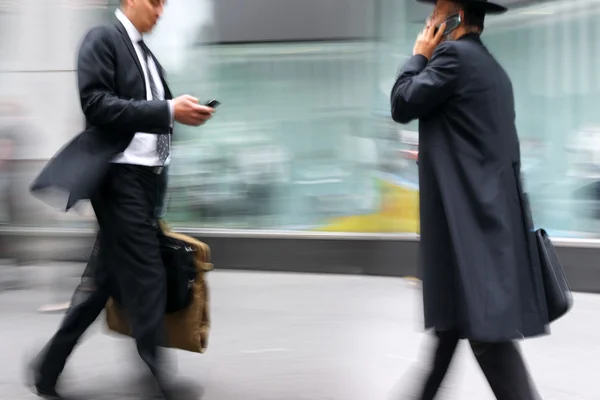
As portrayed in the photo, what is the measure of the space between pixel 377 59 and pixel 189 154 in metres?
2.14

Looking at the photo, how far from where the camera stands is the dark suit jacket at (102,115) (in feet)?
10.7

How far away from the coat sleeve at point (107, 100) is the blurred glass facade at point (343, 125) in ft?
14.2

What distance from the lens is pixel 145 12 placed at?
3.48 m

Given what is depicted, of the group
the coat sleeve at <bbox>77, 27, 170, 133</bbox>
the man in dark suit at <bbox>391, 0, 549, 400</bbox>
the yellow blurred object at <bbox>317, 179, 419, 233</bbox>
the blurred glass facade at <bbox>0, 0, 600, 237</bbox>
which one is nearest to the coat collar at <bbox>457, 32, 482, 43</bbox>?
the man in dark suit at <bbox>391, 0, 549, 400</bbox>

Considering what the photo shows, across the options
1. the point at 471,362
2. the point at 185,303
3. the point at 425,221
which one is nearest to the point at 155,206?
the point at 185,303

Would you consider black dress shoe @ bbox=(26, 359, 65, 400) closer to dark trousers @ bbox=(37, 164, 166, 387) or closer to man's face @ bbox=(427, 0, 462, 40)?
dark trousers @ bbox=(37, 164, 166, 387)

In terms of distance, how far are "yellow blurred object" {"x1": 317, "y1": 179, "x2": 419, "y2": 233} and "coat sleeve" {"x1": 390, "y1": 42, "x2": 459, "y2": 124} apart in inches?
181

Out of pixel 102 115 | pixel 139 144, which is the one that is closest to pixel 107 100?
pixel 102 115

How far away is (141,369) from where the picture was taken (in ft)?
11.8

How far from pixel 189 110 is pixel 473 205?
117 cm

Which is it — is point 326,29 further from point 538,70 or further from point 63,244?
point 63,244

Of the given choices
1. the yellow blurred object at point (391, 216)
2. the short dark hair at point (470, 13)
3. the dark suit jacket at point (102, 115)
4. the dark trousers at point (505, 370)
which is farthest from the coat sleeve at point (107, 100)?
the yellow blurred object at point (391, 216)

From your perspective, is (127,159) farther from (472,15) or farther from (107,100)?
(472,15)

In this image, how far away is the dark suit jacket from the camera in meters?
3.25
